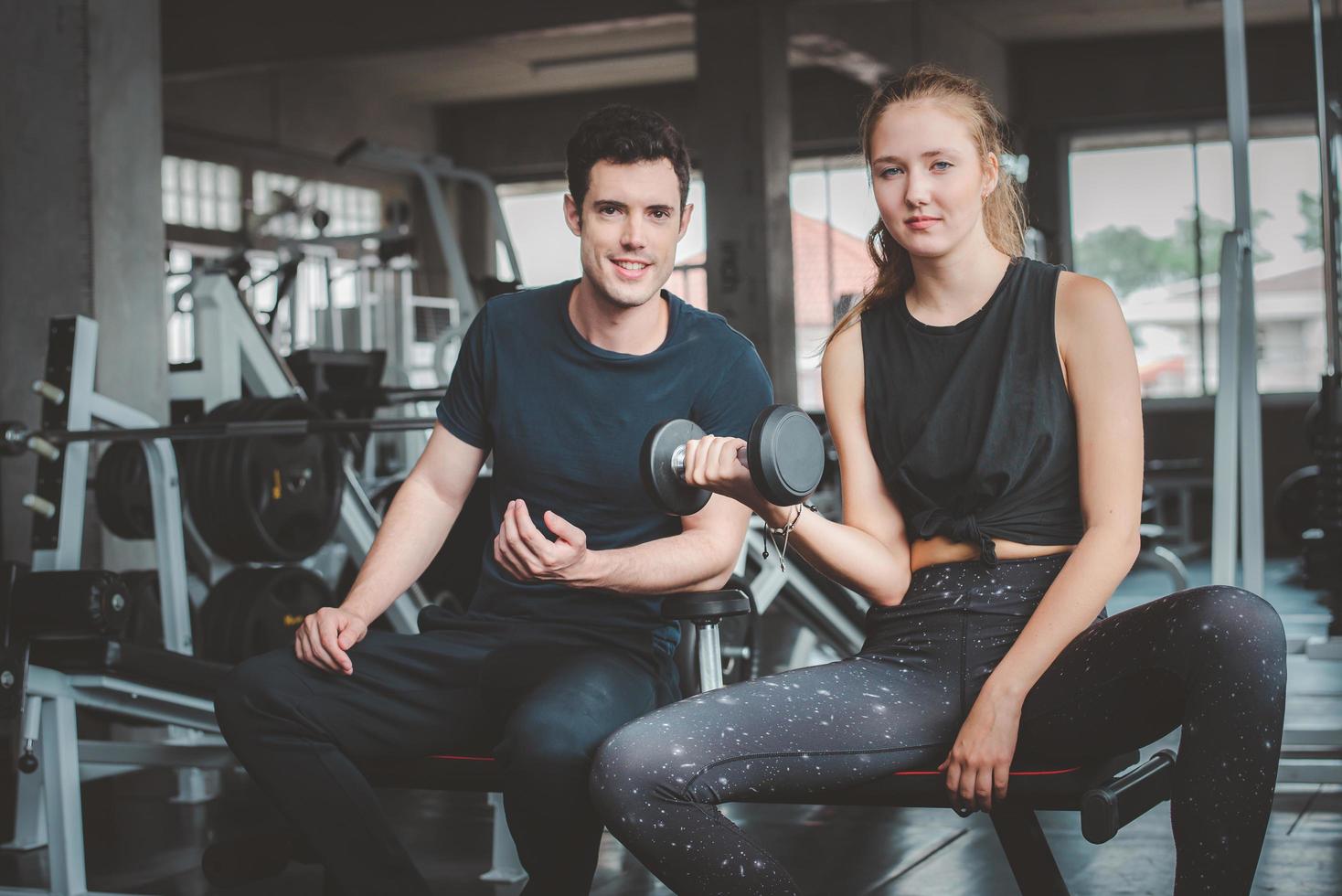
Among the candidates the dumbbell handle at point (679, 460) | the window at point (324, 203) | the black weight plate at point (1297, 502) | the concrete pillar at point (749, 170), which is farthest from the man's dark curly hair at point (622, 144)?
the window at point (324, 203)

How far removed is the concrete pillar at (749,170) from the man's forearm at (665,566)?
5.19 meters

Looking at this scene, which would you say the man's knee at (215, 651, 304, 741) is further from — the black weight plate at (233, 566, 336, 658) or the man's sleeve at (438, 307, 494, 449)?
the black weight plate at (233, 566, 336, 658)

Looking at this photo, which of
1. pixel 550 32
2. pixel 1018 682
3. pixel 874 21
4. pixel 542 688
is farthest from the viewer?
pixel 874 21

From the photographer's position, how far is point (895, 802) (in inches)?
54.6

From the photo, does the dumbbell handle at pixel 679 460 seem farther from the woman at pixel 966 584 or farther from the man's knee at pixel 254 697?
the man's knee at pixel 254 697

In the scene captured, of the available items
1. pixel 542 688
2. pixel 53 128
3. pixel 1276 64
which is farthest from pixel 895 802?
pixel 1276 64

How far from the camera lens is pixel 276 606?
3158 mm

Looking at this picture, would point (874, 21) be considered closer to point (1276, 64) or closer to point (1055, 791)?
point (1276, 64)

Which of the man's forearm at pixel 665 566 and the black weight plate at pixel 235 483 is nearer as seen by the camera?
the man's forearm at pixel 665 566

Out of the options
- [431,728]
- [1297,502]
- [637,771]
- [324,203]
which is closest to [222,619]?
[431,728]

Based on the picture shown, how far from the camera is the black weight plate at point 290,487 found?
3143mm

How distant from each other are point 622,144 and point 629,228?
0.33ft

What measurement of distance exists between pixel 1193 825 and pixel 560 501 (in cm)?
80

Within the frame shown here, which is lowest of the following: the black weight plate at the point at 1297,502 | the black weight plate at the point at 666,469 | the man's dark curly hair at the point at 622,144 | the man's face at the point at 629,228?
the black weight plate at the point at 1297,502
